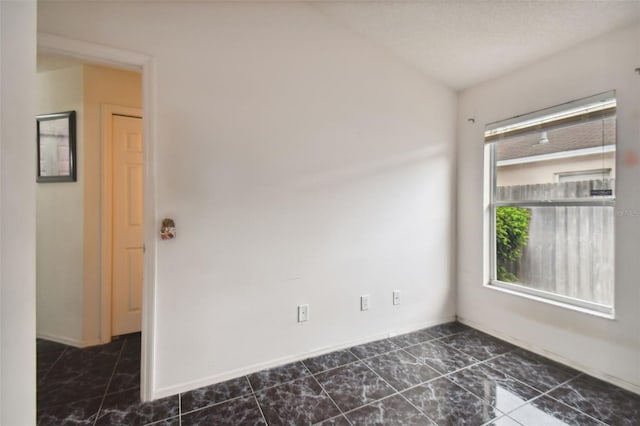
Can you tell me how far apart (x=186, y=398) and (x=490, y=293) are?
8.57 ft

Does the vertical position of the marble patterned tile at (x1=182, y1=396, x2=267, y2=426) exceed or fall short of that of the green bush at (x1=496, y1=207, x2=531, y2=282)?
it falls short

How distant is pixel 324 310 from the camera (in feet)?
7.48

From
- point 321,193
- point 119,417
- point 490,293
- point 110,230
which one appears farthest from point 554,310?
point 110,230

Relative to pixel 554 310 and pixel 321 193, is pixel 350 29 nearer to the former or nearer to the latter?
pixel 321 193

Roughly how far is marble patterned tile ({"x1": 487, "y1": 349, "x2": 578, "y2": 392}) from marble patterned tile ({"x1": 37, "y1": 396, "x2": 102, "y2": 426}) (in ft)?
8.65

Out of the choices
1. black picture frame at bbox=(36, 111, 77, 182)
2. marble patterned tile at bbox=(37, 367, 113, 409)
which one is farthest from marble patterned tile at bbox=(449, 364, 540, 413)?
black picture frame at bbox=(36, 111, 77, 182)

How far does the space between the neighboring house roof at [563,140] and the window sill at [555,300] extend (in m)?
1.16

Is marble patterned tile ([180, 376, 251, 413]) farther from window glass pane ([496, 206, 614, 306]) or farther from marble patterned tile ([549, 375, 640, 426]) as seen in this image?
window glass pane ([496, 206, 614, 306])

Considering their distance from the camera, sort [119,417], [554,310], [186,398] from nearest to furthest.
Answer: [119,417]
[186,398]
[554,310]

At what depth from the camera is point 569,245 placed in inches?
86.2

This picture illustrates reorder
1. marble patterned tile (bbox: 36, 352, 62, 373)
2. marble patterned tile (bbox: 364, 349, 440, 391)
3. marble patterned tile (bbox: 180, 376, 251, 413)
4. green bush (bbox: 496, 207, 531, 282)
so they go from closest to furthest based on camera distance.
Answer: marble patterned tile (bbox: 180, 376, 251, 413), marble patterned tile (bbox: 364, 349, 440, 391), marble patterned tile (bbox: 36, 352, 62, 373), green bush (bbox: 496, 207, 531, 282)

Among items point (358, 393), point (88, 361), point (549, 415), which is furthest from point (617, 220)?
point (88, 361)

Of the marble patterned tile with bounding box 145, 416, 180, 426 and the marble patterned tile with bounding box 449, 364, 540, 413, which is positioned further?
the marble patterned tile with bounding box 449, 364, 540, 413

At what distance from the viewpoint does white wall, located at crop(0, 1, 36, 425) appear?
815 mm
